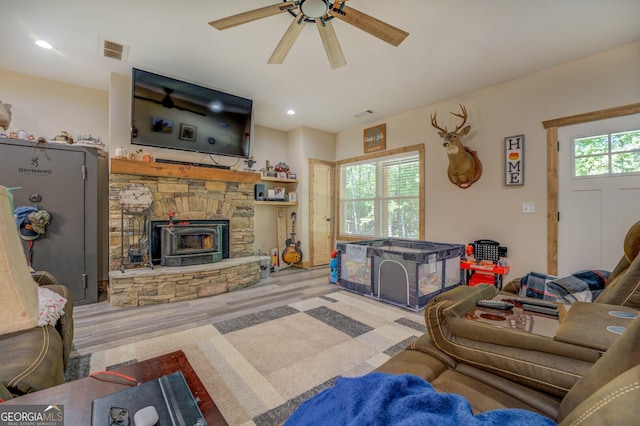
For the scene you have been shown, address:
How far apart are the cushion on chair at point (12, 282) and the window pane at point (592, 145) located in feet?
15.0

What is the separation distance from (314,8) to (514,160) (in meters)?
3.14

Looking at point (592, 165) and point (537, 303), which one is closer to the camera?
point (537, 303)

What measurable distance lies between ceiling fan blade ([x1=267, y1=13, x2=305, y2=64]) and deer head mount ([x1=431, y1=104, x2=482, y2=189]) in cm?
237

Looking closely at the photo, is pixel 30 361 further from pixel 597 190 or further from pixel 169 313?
pixel 597 190

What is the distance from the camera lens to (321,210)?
5.76 meters

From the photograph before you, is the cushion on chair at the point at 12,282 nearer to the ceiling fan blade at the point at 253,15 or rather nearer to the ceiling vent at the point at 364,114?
the ceiling fan blade at the point at 253,15

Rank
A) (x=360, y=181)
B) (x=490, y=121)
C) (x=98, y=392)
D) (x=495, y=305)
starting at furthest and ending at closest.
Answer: (x=360, y=181) → (x=490, y=121) → (x=495, y=305) → (x=98, y=392)

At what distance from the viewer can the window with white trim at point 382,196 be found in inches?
186

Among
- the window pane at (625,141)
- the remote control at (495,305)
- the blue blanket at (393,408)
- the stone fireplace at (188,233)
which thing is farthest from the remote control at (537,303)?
the stone fireplace at (188,233)

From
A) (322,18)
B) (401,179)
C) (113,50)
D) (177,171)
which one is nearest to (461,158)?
(401,179)

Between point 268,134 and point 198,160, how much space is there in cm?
182

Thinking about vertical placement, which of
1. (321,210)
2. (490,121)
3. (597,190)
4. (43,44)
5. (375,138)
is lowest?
(321,210)

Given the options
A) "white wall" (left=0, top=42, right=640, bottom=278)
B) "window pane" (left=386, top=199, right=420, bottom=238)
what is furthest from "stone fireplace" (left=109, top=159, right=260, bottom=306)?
"window pane" (left=386, top=199, right=420, bottom=238)

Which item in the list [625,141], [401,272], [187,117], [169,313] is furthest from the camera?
[187,117]
